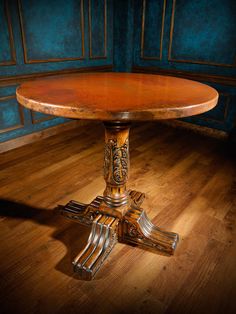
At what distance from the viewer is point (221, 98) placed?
3.02m

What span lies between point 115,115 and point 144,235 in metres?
0.78

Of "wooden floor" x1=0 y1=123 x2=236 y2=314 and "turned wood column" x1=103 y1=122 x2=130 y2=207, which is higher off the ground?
"turned wood column" x1=103 y1=122 x2=130 y2=207

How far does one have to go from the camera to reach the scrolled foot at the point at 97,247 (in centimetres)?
123

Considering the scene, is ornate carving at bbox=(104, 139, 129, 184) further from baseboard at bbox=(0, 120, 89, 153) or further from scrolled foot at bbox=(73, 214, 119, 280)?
baseboard at bbox=(0, 120, 89, 153)

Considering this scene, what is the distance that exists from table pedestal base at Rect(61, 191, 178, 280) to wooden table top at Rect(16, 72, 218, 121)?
24.9 inches

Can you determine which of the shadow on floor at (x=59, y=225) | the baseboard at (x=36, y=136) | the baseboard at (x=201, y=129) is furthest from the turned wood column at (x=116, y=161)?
the baseboard at (x=201, y=129)

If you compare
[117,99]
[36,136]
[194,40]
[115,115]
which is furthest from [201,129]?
[115,115]

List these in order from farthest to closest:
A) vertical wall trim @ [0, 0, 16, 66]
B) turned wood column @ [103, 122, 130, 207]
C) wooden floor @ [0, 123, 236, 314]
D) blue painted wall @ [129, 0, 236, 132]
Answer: blue painted wall @ [129, 0, 236, 132] → vertical wall trim @ [0, 0, 16, 66] → turned wood column @ [103, 122, 130, 207] → wooden floor @ [0, 123, 236, 314]

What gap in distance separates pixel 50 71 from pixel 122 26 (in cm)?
124

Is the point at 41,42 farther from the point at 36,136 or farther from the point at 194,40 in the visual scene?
the point at 194,40

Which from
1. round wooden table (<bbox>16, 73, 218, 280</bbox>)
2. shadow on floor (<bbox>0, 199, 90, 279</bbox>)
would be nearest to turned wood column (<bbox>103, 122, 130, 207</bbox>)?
round wooden table (<bbox>16, 73, 218, 280</bbox>)

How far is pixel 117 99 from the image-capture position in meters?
1.05

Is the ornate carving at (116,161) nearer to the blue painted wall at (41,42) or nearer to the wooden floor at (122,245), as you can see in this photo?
the wooden floor at (122,245)

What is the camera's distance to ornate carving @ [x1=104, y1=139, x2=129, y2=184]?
1307 mm
